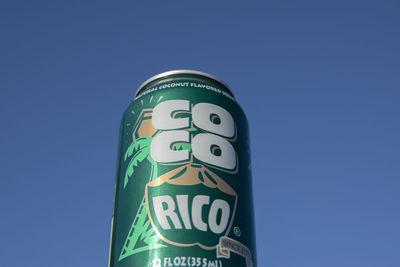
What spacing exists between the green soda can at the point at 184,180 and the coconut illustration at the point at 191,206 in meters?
0.01

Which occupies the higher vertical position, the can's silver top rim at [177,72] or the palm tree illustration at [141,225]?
the can's silver top rim at [177,72]

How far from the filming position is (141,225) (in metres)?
6.56

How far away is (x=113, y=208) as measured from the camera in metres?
7.45

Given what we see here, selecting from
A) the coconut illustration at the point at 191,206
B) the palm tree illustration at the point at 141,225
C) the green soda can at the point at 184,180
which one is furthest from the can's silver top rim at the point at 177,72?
the coconut illustration at the point at 191,206

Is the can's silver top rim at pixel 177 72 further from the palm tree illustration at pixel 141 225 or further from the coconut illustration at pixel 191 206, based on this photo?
the coconut illustration at pixel 191 206

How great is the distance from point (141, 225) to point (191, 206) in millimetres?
714

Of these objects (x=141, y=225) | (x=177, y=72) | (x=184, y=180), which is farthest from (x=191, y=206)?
(x=177, y=72)

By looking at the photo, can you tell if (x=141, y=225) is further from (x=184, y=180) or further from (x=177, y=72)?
(x=177, y=72)

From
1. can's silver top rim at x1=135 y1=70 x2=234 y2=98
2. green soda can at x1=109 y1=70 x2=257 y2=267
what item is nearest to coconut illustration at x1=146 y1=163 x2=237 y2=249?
green soda can at x1=109 y1=70 x2=257 y2=267

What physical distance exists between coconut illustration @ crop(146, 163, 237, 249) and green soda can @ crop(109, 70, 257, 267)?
0.04 ft

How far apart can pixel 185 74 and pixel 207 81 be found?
0.39 meters

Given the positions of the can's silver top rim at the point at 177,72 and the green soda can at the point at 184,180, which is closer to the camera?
the green soda can at the point at 184,180

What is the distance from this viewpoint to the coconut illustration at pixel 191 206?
6.38 m

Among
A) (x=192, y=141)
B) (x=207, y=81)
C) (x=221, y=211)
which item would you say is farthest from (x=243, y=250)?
(x=207, y=81)
